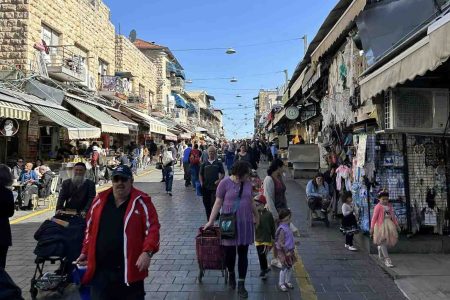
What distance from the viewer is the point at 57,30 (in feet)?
60.9

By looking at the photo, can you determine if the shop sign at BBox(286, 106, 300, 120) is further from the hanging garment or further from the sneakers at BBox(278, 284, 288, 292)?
the sneakers at BBox(278, 284, 288, 292)

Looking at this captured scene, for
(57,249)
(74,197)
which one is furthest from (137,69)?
(57,249)

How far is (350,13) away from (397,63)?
8.29ft

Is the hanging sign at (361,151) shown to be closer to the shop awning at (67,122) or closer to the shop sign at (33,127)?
the shop awning at (67,122)

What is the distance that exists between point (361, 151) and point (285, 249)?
8.46 feet

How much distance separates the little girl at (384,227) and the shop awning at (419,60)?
5.43 ft

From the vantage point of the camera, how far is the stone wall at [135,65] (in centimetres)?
2872

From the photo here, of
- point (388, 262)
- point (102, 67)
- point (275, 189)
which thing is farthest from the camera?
point (102, 67)

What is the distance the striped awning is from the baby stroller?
25.2 ft

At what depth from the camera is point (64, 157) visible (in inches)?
662

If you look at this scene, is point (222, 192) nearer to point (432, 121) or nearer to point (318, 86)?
point (432, 121)

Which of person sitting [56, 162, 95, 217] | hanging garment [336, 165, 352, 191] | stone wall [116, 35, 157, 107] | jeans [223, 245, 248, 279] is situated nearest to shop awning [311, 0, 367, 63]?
hanging garment [336, 165, 352, 191]

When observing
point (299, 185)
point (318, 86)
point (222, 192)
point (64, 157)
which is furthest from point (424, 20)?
point (64, 157)

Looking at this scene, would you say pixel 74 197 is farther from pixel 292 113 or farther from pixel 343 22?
pixel 292 113
